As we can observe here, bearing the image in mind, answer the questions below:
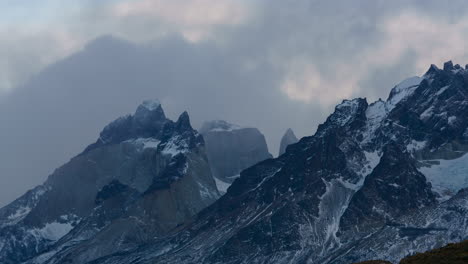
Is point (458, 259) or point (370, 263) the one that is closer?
point (458, 259)

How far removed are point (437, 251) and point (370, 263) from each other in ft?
41.8

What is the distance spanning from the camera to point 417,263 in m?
186

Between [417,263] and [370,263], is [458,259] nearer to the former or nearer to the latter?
[417,263]

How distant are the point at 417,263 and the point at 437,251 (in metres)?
6.50

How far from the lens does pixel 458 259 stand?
185 meters

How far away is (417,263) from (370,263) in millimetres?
14082

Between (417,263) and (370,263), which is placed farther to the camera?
(370,263)

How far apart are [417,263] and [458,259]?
6268 mm

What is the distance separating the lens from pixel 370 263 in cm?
19900

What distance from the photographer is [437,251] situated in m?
191

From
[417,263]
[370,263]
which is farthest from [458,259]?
[370,263]
